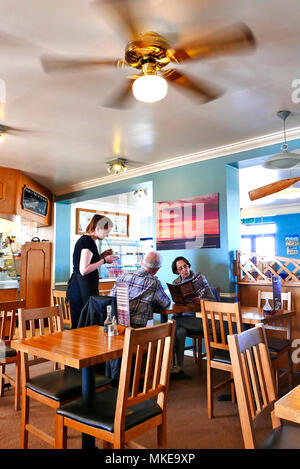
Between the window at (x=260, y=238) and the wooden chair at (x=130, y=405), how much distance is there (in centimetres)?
802

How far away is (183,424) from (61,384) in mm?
985

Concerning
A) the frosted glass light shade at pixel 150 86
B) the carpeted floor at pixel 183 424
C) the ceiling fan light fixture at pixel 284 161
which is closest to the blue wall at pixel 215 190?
the ceiling fan light fixture at pixel 284 161

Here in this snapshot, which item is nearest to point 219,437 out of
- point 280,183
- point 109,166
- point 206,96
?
point 280,183

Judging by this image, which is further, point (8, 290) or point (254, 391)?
point (8, 290)

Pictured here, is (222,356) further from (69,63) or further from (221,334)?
(69,63)

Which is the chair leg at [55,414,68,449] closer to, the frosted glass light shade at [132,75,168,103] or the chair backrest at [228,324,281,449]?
the chair backrest at [228,324,281,449]

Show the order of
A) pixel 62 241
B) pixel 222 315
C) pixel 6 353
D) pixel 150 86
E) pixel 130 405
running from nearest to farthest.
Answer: pixel 130 405 → pixel 150 86 → pixel 222 315 → pixel 6 353 → pixel 62 241

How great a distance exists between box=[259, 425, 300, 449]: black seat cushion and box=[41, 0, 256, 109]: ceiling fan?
1.86 metres

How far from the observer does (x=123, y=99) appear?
2.75 metres

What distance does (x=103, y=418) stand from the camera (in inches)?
59.7

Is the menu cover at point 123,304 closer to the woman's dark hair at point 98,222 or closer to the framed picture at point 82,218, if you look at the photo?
the woman's dark hair at point 98,222

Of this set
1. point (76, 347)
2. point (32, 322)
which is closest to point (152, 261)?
point (32, 322)

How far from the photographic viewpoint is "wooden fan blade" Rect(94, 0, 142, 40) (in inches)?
70.2

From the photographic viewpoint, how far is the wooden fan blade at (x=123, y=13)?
1782mm
